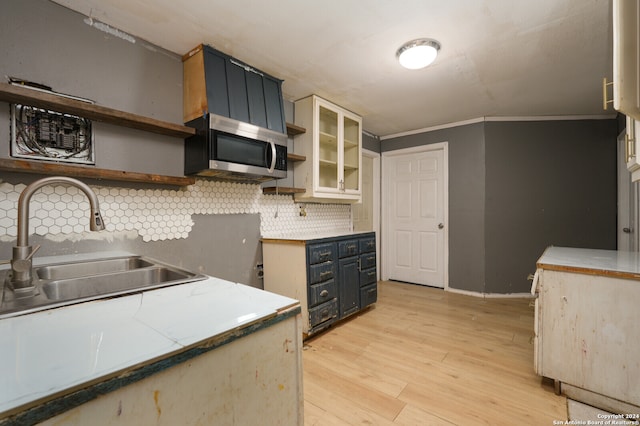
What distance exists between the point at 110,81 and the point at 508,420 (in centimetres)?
301

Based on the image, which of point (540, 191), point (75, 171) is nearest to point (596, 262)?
point (540, 191)

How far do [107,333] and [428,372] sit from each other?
1.96 metres

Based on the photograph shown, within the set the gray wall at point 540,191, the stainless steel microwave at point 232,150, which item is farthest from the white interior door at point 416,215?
the stainless steel microwave at point 232,150

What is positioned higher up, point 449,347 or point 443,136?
point 443,136

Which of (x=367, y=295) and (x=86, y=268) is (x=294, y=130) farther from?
(x=86, y=268)

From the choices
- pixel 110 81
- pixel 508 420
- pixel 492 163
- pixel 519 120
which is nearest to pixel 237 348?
pixel 508 420

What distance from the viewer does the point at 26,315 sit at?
0.73m

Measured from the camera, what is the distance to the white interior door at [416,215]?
4.03 metres

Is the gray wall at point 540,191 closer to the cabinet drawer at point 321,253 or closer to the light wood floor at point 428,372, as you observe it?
the light wood floor at point 428,372

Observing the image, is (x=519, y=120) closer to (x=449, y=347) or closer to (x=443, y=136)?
(x=443, y=136)

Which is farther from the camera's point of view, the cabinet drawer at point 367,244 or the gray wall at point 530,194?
the gray wall at point 530,194

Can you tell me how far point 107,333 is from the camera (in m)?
0.64

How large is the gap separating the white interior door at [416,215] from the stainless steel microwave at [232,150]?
2567 millimetres

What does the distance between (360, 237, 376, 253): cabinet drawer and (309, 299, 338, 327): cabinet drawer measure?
2.11 feet
